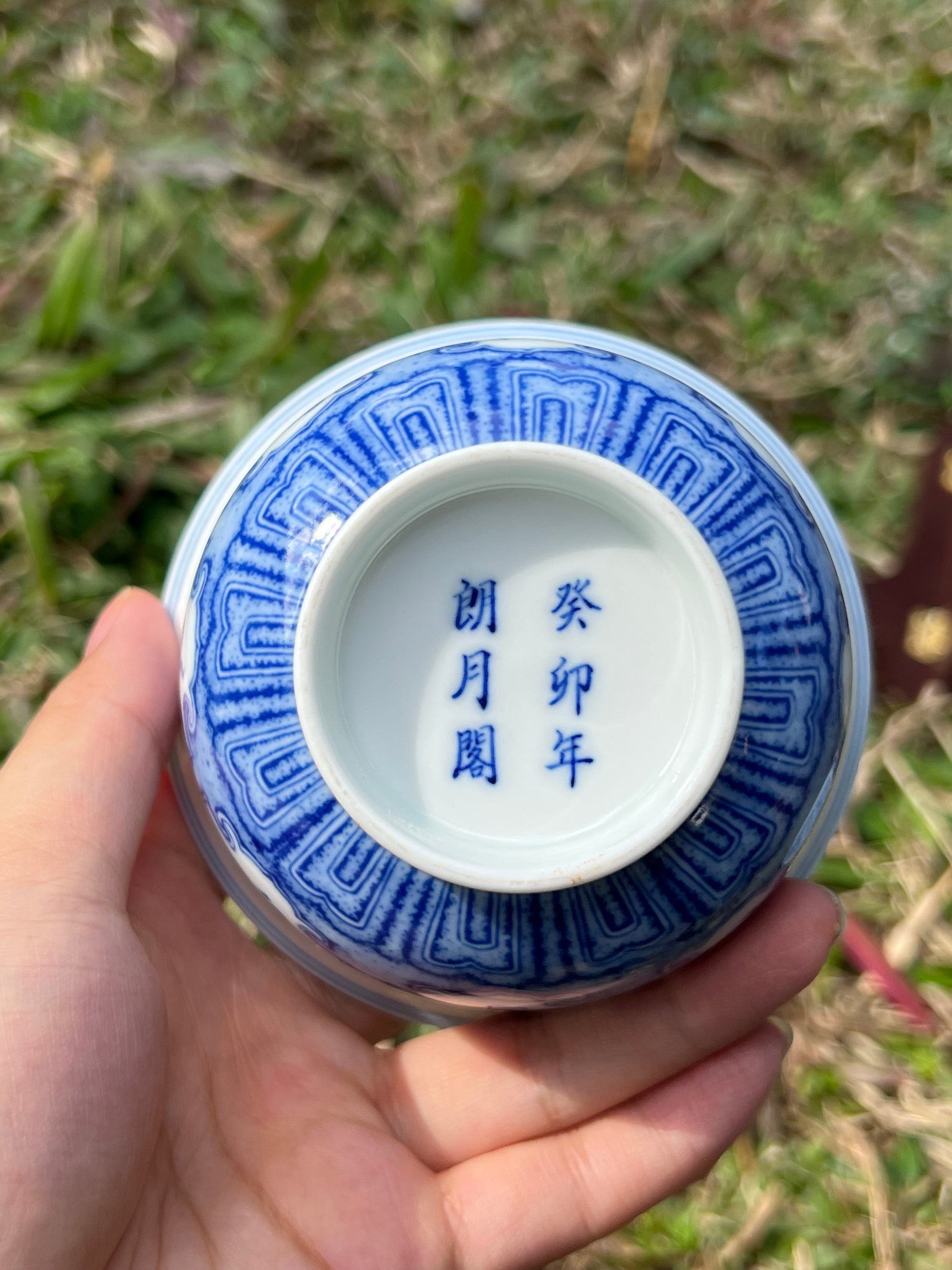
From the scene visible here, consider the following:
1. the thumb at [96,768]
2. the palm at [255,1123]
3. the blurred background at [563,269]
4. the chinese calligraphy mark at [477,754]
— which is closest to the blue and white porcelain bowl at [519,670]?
the chinese calligraphy mark at [477,754]

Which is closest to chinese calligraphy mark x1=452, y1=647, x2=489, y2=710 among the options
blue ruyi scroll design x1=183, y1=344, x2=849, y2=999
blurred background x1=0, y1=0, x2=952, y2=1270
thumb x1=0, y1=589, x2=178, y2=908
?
blue ruyi scroll design x1=183, y1=344, x2=849, y2=999

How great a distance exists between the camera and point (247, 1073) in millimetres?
1321

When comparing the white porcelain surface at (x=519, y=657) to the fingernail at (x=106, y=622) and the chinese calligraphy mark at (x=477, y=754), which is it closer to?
the chinese calligraphy mark at (x=477, y=754)

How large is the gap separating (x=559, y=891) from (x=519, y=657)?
21cm

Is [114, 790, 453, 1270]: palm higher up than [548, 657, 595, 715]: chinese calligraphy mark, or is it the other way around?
[548, 657, 595, 715]: chinese calligraphy mark

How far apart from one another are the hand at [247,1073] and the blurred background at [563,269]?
49 cm

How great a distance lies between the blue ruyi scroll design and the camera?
1006 mm

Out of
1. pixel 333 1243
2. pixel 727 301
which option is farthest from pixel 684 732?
pixel 727 301

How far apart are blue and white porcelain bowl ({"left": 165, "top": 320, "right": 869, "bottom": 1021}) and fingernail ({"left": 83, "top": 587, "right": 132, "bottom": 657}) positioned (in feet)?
0.79

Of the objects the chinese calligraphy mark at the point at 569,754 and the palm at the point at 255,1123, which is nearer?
the chinese calligraphy mark at the point at 569,754

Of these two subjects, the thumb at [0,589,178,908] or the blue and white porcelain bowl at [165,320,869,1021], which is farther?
the thumb at [0,589,178,908]

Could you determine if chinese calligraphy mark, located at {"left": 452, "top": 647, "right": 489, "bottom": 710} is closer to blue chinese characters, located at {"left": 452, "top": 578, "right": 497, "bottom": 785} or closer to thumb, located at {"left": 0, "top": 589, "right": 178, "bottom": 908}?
blue chinese characters, located at {"left": 452, "top": 578, "right": 497, "bottom": 785}

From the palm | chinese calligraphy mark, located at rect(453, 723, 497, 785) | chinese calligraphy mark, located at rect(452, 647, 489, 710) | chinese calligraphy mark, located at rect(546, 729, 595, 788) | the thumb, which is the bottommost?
the palm

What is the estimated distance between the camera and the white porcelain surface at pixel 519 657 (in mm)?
967
